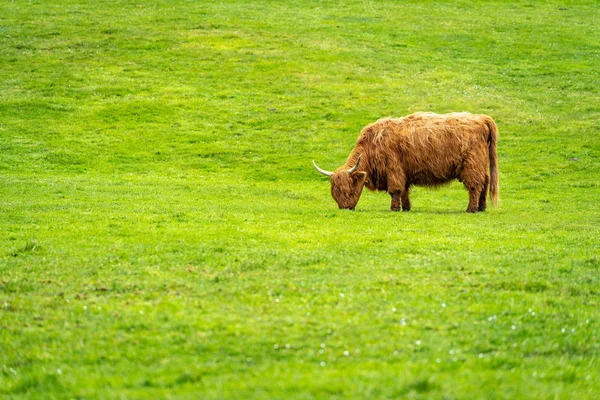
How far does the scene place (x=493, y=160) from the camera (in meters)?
21.6

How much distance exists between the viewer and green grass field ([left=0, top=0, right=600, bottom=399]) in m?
8.33

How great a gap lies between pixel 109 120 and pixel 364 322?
26.8 metres

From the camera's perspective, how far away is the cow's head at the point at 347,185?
69.2ft

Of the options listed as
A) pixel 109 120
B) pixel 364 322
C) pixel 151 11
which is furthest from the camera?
pixel 151 11

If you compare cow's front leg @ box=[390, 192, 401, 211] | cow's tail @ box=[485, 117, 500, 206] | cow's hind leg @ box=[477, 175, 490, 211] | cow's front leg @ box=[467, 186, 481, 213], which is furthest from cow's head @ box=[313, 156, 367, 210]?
cow's tail @ box=[485, 117, 500, 206]

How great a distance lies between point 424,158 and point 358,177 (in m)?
1.79

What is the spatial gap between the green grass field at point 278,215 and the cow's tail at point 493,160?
1.01 metres

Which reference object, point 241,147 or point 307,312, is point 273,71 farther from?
point 307,312

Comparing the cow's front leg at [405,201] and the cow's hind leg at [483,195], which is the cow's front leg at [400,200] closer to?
the cow's front leg at [405,201]

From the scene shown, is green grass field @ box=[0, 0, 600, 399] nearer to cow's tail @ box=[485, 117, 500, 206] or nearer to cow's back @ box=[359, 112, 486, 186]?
cow's tail @ box=[485, 117, 500, 206]

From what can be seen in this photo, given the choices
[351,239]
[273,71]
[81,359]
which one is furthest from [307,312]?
[273,71]

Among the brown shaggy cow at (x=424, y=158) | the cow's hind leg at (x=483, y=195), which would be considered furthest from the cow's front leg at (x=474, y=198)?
the cow's hind leg at (x=483, y=195)

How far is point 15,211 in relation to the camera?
19234 mm

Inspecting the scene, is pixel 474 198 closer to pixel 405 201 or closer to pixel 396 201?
pixel 405 201
